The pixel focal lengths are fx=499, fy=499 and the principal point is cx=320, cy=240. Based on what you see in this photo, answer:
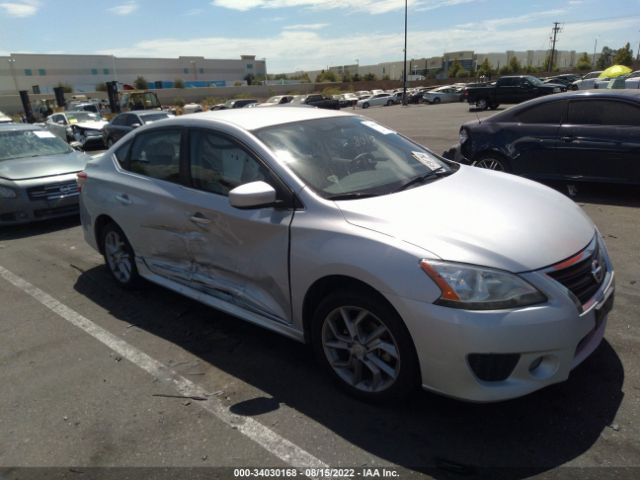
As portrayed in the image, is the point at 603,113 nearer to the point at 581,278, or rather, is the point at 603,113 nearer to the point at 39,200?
the point at 581,278

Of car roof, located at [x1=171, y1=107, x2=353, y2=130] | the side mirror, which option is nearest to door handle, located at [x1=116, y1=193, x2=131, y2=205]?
car roof, located at [x1=171, y1=107, x2=353, y2=130]

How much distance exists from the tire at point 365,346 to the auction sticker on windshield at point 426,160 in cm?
145

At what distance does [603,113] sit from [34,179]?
8224 mm

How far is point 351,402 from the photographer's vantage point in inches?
116

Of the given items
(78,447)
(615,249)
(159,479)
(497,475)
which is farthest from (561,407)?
(615,249)

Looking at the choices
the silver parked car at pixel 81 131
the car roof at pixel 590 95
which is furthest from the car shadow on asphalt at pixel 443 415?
the silver parked car at pixel 81 131

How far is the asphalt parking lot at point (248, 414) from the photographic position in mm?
2463

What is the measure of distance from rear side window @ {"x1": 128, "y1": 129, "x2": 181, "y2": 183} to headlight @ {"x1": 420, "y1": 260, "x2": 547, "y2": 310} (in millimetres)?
2384

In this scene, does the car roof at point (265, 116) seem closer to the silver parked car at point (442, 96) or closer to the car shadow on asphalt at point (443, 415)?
the car shadow on asphalt at point (443, 415)

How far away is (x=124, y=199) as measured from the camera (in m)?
4.46

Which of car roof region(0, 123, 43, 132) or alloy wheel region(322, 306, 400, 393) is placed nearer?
alloy wheel region(322, 306, 400, 393)

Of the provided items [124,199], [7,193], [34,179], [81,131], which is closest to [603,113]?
[124,199]

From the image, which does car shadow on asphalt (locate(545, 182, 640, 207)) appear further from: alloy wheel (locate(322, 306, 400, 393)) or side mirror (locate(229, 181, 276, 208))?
side mirror (locate(229, 181, 276, 208))

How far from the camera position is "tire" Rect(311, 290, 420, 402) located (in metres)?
2.62
